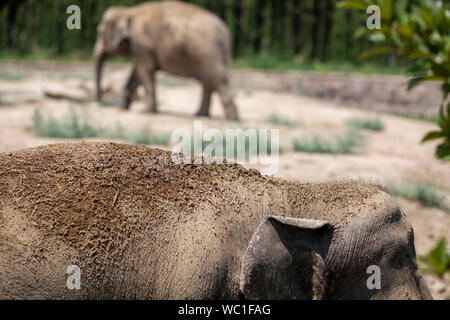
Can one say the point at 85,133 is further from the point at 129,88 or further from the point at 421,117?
the point at 421,117

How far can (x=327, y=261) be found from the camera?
260 centimetres

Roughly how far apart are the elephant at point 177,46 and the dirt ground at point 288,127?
635 millimetres

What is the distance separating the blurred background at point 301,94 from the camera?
1.97m

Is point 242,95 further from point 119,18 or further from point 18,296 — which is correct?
point 18,296

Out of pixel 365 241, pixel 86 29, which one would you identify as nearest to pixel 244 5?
pixel 86 29

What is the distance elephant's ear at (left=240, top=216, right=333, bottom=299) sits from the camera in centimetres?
253

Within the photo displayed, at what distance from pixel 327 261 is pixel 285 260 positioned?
0.20m

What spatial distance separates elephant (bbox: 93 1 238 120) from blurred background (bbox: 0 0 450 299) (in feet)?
2.20

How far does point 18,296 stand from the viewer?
2412 millimetres

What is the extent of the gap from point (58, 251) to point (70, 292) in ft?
0.58

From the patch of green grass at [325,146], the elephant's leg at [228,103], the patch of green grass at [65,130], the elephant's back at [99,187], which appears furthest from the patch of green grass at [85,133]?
the elephant's back at [99,187]

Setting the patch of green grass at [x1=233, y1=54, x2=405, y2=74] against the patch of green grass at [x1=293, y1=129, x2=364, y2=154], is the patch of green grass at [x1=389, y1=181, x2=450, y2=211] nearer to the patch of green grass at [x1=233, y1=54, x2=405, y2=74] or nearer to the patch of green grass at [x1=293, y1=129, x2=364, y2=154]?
the patch of green grass at [x1=293, y1=129, x2=364, y2=154]

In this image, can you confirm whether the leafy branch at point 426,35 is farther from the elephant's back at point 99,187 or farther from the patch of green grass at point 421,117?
the patch of green grass at point 421,117

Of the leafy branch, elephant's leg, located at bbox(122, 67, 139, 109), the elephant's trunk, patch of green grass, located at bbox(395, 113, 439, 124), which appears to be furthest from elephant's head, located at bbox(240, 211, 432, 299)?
patch of green grass, located at bbox(395, 113, 439, 124)
